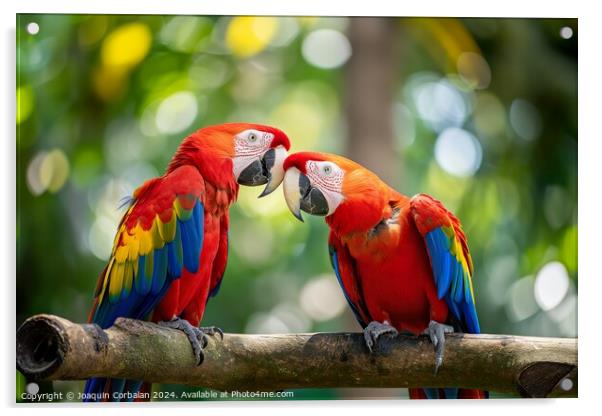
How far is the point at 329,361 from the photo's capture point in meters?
2.49

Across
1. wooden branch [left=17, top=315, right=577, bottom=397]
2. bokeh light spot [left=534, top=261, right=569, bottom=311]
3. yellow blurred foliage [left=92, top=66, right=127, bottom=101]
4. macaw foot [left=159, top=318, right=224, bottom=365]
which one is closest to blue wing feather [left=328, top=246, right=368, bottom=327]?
wooden branch [left=17, top=315, right=577, bottom=397]

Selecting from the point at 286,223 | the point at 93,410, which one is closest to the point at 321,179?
the point at 286,223

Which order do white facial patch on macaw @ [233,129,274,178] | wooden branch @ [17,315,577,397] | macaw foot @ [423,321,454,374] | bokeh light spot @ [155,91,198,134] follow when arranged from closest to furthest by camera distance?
wooden branch @ [17,315,577,397] < macaw foot @ [423,321,454,374] < white facial patch on macaw @ [233,129,274,178] < bokeh light spot @ [155,91,198,134]

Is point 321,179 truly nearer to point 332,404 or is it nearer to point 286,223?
point 286,223

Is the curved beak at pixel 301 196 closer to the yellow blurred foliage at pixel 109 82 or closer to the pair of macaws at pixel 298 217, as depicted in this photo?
the pair of macaws at pixel 298 217

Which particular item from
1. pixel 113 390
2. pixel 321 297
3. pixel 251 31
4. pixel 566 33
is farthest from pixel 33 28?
pixel 566 33

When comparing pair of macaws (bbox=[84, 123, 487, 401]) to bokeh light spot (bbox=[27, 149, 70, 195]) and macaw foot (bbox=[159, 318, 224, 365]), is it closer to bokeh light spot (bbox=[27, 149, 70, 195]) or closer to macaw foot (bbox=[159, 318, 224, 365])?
macaw foot (bbox=[159, 318, 224, 365])

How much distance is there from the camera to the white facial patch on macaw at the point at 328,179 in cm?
253

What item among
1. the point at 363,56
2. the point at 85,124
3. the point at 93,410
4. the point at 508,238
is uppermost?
the point at 363,56

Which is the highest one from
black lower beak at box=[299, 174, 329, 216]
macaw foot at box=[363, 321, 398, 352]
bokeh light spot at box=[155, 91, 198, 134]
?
bokeh light spot at box=[155, 91, 198, 134]

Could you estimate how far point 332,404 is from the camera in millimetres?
2623

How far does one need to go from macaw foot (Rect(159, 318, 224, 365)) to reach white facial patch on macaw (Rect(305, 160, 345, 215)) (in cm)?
57

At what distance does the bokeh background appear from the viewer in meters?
2.62

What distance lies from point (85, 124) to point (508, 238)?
160cm
